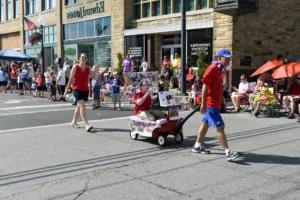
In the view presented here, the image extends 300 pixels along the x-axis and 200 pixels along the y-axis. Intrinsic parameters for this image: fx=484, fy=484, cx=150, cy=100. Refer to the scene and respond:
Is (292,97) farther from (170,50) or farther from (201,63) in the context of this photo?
(170,50)

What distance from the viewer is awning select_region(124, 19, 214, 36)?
2134 cm

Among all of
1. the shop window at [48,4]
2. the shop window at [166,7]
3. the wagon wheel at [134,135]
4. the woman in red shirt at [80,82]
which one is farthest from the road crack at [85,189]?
the shop window at [48,4]

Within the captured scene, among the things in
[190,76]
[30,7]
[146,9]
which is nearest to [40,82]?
[190,76]

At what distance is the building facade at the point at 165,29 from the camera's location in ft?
67.1

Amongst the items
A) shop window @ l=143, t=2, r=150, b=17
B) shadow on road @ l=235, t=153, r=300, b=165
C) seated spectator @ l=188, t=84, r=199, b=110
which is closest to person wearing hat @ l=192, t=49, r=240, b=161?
shadow on road @ l=235, t=153, r=300, b=165

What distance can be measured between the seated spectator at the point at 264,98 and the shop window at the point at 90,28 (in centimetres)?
1870

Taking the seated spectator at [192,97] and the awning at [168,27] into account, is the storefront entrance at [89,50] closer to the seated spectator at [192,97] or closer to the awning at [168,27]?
the awning at [168,27]

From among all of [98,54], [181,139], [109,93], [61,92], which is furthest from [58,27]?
[181,139]

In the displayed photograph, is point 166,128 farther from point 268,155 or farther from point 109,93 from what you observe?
point 109,93

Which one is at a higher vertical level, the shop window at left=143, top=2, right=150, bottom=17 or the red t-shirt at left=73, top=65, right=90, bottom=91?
the shop window at left=143, top=2, right=150, bottom=17

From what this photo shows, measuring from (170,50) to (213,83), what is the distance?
1723 cm

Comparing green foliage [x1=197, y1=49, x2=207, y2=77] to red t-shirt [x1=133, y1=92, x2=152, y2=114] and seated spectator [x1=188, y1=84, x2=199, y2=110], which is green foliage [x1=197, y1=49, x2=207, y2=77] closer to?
seated spectator [x1=188, y1=84, x2=199, y2=110]

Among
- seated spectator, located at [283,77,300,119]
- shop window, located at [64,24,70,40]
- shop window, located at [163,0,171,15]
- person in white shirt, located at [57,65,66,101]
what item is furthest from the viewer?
shop window, located at [64,24,70,40]

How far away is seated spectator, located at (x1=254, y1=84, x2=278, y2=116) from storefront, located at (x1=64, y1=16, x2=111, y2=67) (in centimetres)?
1614
